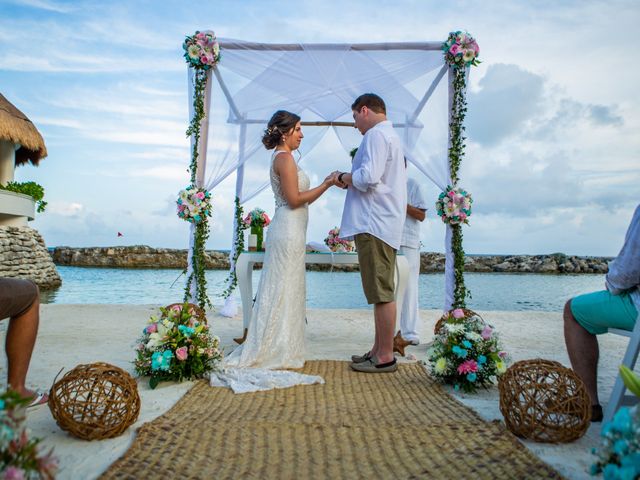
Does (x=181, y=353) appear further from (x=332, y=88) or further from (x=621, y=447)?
(x=332, y=88)

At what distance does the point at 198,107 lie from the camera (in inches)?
257

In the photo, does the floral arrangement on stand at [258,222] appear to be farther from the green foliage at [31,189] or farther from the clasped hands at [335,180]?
the green foliage at [31,189]

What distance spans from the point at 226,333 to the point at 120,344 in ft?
3.89

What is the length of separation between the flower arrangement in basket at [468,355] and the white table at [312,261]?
4.35 ft

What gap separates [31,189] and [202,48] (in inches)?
551

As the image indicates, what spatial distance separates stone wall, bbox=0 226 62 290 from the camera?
642 inches

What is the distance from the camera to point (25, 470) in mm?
1365

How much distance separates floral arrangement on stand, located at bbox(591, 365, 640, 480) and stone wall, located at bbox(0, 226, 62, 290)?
17.1 metres

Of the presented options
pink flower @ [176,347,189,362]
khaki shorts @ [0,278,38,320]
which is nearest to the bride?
pink flower @ [176,347,189,362]

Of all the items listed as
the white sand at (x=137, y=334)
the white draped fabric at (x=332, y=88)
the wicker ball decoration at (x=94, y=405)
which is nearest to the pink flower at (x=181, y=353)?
the white sand at (x=137, y=334)

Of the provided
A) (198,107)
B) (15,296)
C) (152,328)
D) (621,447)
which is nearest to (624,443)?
(621,447)

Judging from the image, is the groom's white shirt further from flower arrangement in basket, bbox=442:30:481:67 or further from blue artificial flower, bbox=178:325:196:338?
flower arrangement in basket, bbox=442:30:481:67

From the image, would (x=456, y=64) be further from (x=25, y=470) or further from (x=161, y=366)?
(x=25, y=470)

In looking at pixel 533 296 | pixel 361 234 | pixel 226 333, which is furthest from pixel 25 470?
pixel 533 296
